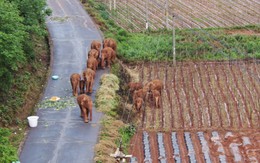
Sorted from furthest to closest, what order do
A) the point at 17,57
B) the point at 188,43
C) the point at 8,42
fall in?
the point at 188,43 < the point at 17,57 < the point at 8,42

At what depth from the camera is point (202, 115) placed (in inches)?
902

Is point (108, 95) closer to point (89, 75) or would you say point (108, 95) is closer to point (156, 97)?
point (89, 75)

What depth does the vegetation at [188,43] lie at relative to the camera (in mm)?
29609

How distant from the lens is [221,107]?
23609 millimetres

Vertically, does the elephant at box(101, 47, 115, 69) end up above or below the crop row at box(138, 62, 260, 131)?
above

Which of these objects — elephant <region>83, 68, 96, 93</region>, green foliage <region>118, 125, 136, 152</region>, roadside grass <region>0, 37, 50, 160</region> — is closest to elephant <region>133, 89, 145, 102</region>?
elephant <region>83, 68, 96, 93</region>

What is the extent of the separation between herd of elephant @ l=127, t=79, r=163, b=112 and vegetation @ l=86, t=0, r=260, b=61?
5106 millimetres

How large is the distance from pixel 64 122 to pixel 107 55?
6951mm

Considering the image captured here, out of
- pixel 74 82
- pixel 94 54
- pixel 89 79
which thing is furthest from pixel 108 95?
pixel 94 54

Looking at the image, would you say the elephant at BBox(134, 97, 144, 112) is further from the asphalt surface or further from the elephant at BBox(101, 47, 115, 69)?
the elephant at BBox(101, 47, 115, 69)

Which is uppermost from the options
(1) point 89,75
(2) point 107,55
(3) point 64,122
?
(2) point 107,55

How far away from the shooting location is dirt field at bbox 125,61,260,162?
20.0 meters

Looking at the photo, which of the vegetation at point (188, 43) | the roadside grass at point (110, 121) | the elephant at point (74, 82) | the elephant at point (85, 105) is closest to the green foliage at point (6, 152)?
the roadside grass at point (110, 121)

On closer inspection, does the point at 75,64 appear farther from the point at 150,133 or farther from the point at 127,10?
the point at 127,10
